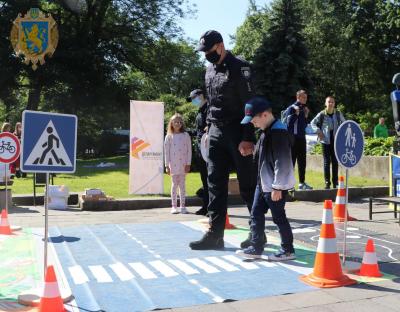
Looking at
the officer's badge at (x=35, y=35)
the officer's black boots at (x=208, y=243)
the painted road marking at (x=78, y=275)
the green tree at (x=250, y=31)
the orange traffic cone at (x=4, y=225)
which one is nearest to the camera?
the painted road marking at (x=78, y=275)

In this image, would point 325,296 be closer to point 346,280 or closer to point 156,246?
point 346,280

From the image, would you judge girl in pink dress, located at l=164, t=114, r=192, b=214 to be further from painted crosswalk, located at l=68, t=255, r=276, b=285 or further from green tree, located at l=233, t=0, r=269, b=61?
green tree, located at l=233, t=0, r=269, b=61

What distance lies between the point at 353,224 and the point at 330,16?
4633 cm

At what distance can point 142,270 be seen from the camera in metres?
5.50

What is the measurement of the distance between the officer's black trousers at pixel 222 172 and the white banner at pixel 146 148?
5.92 meters

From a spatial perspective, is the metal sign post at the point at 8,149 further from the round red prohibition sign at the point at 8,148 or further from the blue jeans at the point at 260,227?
the blue jeans at the point at 260,227

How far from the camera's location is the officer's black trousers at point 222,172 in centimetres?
638

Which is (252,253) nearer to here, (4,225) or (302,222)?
(302,222)

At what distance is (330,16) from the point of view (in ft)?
168

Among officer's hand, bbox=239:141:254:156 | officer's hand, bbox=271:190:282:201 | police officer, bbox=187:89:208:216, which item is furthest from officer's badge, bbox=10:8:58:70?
officer's hand, bbox=271:190:282:201

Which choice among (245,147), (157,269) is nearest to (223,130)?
(245,147)

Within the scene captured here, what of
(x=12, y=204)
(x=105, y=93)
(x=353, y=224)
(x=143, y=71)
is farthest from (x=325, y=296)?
(x=143, y=71)

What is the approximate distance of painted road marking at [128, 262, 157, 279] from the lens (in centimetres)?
528

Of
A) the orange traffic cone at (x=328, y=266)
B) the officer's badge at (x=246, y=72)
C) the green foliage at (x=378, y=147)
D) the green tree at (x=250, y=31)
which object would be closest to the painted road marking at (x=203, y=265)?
the orange traffic cone at (x=328, y=266)
